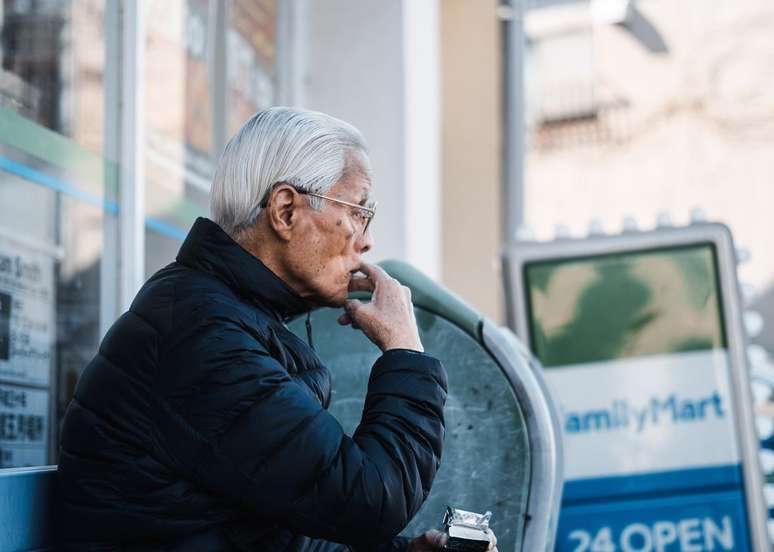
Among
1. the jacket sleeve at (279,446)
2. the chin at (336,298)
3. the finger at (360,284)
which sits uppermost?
the finger at (360,284)

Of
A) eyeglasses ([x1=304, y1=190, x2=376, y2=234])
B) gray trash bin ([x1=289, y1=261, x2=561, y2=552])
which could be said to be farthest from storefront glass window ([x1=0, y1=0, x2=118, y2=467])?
eyeglasses ([x1=304, y1=190, x2=376, y2=234])

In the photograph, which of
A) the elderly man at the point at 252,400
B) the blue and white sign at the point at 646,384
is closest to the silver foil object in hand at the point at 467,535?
the elderly man at the point at 252,400

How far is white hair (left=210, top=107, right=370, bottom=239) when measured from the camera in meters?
1.95

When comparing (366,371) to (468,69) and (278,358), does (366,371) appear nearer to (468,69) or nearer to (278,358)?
(278,358)

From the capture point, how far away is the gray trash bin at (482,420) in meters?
2.54

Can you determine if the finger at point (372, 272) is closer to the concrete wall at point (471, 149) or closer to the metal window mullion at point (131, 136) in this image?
the metal window mullion at point (131, 136)

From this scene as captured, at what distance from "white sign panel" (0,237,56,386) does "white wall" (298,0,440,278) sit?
230 centimetres

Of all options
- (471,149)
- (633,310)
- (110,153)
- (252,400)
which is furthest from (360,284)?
(471,149)

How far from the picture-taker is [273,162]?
194cm

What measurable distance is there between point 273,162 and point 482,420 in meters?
0.93

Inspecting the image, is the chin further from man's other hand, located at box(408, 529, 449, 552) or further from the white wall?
the white wall

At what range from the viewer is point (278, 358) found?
1.87m

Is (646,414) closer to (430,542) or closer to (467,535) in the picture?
(430,542)

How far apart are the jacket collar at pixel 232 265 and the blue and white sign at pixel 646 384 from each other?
2107 millimetres
